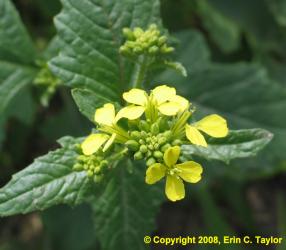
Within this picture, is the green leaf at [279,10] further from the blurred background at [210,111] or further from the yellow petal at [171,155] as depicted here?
the yellow petal at [171,155]

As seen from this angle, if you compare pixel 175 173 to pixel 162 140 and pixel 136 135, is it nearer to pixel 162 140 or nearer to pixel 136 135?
pixel 162 140

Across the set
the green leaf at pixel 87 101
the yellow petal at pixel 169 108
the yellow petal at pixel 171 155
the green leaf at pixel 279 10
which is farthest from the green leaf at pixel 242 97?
the yellow petal at pixel 171 155

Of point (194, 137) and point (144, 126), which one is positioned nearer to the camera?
point (194, 137)

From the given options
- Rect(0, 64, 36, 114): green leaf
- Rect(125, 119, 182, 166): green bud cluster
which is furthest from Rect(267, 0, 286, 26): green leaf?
Rect(125, 119, 182, 166): green bud cluster

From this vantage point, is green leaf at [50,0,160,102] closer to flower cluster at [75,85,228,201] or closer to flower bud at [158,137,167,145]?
flower cluster at [75,85,228,201]

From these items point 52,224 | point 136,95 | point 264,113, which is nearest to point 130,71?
point 136,95

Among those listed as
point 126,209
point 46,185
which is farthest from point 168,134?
point 126,209
